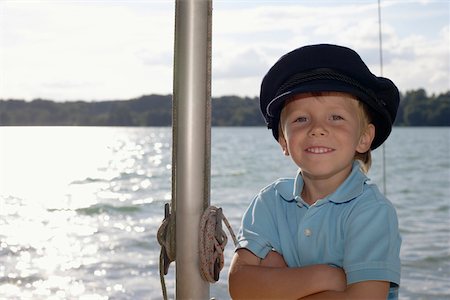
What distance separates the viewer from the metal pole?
175 centimetres

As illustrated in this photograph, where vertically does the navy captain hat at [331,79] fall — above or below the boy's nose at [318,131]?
above

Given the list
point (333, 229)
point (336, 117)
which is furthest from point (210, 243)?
point (336, 117)

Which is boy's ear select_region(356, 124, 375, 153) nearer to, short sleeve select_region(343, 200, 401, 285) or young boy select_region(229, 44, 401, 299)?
young boy select_region(229, 44, 401, 299)

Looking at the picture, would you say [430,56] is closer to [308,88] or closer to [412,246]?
[412,246]

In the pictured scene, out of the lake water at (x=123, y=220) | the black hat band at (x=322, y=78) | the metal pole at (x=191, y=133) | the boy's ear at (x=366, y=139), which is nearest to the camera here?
the metal pole at (x=191, y=133)

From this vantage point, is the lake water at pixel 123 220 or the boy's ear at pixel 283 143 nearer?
the boy's ear at pixel 283 143

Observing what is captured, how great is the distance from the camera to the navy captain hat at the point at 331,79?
185cm

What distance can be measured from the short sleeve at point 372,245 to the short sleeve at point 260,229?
19cm

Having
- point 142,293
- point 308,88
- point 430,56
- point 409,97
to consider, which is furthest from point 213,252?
point 430,56

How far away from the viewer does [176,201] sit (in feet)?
5.89

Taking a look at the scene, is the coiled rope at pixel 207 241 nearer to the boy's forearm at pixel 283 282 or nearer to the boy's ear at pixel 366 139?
the boy's forearm at pixel 283 282

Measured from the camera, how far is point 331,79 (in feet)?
6.07

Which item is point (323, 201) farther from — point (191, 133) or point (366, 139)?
point (191, 133)

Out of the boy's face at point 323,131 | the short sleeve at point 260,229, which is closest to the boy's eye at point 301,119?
the boy's face at point 323,131
